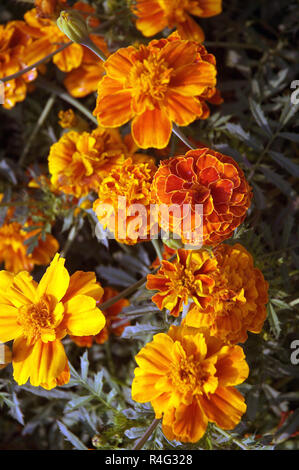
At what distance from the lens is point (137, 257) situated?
4.45ft

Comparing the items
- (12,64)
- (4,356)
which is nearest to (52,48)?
(12,64)

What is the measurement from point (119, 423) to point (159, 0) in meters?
0.93

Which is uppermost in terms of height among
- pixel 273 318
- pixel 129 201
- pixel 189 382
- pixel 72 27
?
pixel 72 27

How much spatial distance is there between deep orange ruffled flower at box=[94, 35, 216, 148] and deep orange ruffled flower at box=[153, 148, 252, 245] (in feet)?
0.47

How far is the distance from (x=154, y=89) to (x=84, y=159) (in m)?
A: 0.21

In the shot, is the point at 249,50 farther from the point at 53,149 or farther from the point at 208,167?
the point at 208,167

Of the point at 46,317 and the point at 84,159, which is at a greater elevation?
the point at 84,159

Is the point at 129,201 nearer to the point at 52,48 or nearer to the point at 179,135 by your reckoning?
the point at 179,135

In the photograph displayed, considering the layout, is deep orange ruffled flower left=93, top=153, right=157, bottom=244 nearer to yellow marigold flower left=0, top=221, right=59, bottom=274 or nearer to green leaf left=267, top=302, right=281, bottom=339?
green leaf left=267, top=302, right=281, bottom=339

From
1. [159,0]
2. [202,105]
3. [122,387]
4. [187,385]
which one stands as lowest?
→ [122,387]

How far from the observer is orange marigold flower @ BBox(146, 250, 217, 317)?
0.81 metres

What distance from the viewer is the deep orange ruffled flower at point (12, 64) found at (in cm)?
119

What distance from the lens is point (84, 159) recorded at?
3.34 ft
